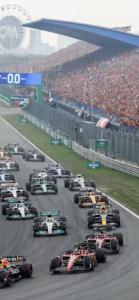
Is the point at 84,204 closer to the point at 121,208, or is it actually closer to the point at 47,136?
the point at 121,208

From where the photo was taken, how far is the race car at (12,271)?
69.6 ft

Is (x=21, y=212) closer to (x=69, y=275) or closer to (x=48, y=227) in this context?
(x=48, y=227)

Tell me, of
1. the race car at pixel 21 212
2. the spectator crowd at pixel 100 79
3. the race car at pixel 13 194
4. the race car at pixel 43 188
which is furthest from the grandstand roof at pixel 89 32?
the race car at pixel 21 212

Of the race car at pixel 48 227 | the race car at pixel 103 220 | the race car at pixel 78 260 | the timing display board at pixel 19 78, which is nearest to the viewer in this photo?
the race car at pixel 78 260

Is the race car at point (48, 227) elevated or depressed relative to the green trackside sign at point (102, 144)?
depressed

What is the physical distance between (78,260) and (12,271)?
2.21 meters

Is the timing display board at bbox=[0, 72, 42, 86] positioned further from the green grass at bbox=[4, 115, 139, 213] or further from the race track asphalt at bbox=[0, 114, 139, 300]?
the race track asphalt at bbox=[0, 114, 139, 300]

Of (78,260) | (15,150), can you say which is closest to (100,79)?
(15,150)

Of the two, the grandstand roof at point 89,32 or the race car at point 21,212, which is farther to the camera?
the grandstand roof at point 89,32

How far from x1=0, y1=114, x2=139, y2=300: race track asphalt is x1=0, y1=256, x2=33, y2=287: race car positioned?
0.57ft

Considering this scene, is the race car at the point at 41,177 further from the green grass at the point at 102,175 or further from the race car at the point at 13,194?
the race car at the point at 13,194

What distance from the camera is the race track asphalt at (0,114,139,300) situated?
2028 cm

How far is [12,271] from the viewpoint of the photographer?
71.2ft

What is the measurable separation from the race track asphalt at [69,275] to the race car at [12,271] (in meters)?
0.17
